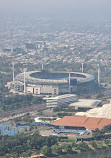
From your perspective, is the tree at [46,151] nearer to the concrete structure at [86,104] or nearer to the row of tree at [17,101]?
the concrete structure at [86,104]

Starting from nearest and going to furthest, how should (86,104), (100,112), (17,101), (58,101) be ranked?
1. (100,112)
2. (86,104)
3. (58,101)
4. (17,101)

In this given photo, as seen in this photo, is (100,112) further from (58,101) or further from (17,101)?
(17,101)

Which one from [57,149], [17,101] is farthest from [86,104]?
[57,149]

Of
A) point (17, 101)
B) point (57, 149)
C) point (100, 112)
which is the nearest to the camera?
point (57, 149)

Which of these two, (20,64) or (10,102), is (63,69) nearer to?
(20,64)

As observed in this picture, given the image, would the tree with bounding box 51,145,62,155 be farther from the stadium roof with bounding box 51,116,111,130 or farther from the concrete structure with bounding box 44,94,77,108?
the concrete structure with bounding box 44,94,77,108

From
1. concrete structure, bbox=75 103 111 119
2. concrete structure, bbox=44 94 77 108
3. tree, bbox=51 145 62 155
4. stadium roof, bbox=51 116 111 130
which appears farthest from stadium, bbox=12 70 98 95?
tree, bbox=51 145 62 155
